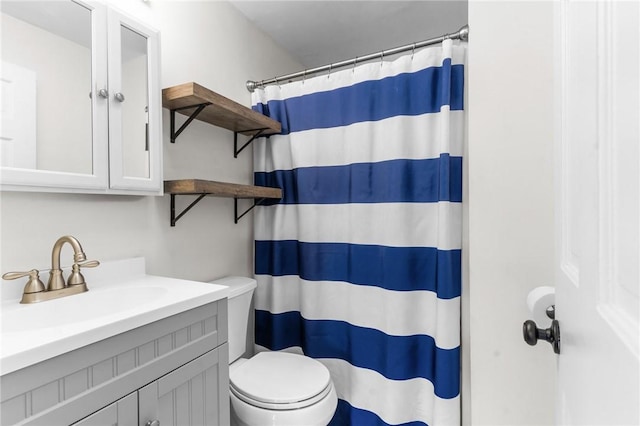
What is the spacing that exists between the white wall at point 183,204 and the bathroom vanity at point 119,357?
0.15 metres

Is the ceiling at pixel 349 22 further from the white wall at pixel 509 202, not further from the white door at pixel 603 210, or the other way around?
the white door at pixel 603 210

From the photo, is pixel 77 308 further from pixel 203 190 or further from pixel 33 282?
pixel 203 190

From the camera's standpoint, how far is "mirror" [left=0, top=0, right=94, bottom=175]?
2.99ft

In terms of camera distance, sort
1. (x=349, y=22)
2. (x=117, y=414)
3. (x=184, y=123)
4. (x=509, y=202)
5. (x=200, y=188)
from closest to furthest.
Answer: (x=117, y=414)
(x=509, y=202)
(x=200, y=188)
(x=184, y=123)
(x=349, y=22)

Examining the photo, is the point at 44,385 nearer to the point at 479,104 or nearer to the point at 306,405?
the point at 306,405

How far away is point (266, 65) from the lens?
203 cm

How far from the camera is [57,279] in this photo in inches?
38.3

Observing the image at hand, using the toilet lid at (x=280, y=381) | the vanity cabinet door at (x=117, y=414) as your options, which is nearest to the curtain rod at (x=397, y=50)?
the toilet lid at (x=280, y=381)

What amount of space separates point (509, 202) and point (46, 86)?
1.60 metres

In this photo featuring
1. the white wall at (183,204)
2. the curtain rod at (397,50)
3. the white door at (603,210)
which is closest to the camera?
the white door at (603,210)

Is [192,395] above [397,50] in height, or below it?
below

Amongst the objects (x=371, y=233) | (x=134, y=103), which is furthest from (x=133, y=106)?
(x=371, y=233)

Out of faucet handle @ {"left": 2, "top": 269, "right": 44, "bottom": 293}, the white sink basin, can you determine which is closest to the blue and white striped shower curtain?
the white sink basin

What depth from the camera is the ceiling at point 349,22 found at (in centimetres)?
175
